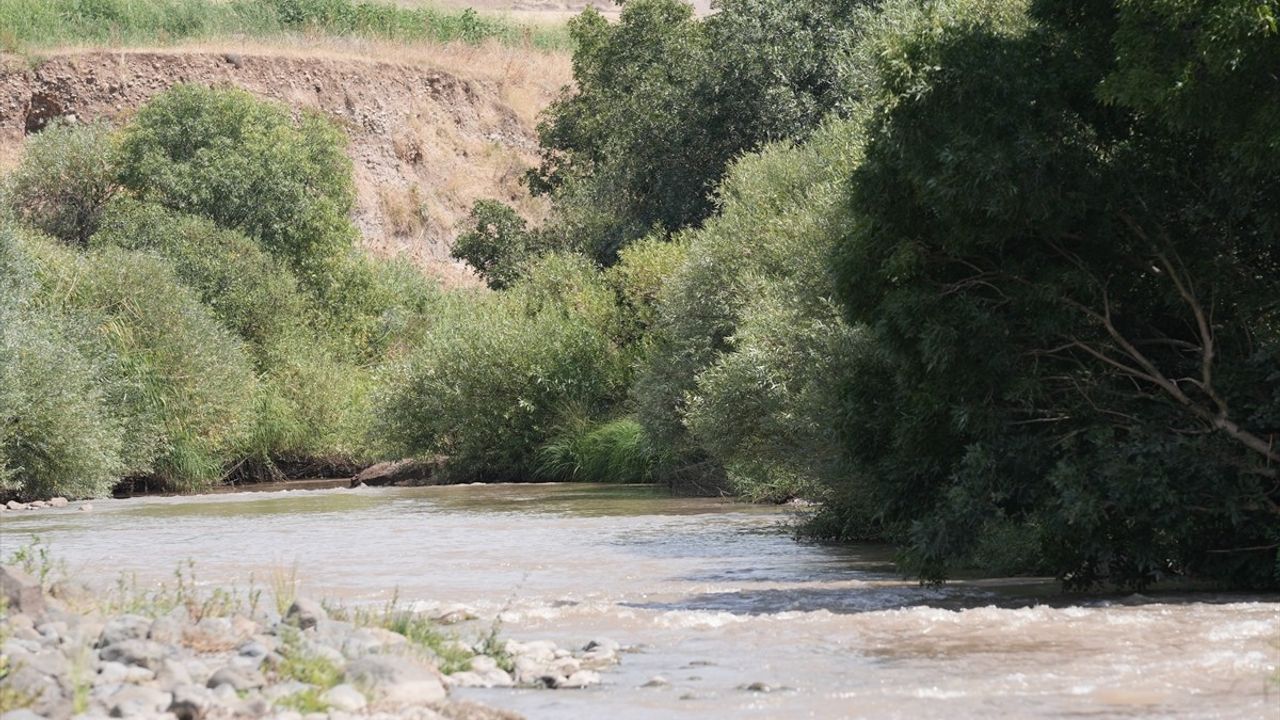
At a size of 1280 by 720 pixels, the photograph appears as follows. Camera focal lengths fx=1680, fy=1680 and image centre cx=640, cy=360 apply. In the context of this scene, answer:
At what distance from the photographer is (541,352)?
45.4 m

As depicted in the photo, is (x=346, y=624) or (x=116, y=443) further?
(x=116, y=443)

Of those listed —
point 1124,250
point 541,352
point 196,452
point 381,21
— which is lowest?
point 196,452

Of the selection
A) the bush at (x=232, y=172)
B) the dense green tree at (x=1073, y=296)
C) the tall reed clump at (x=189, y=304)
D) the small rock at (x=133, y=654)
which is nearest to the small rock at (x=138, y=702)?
the small rock at (x=133, y=654)

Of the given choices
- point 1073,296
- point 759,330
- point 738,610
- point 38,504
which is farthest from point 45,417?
point 1073,296

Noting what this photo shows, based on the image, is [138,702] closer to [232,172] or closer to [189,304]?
[189,304]

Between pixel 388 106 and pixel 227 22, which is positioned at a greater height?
pixel 227 22

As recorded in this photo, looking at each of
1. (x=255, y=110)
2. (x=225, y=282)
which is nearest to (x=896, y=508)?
(x=225, y=282)

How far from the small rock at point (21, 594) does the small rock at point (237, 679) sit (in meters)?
2.11

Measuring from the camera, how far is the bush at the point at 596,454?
43.2 metres

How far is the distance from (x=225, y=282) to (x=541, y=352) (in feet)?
43.5

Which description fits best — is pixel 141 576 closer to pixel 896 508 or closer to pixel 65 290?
pixel 896 508

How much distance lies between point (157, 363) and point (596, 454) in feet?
38.4

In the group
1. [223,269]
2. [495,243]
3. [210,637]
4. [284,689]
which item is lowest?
[210,637]

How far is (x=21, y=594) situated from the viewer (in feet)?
40.4
